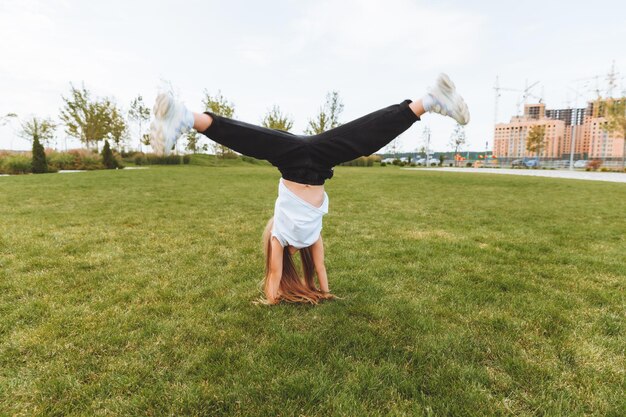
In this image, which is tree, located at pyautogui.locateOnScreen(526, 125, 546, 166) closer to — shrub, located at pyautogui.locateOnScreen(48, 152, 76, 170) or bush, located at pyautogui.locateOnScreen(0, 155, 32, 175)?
shrub, located at pyautogui.locateOnScreen(48, 152, 76, 170)

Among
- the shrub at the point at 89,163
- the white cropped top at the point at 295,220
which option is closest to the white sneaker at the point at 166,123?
the white cropped top at the point at 295,220

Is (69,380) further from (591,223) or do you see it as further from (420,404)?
(591,223)

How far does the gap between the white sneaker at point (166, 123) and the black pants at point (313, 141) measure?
0.89 ft

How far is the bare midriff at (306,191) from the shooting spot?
10.3 feet

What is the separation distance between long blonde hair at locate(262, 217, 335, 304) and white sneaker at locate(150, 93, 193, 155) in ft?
4.33

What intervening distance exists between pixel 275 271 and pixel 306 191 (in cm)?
83

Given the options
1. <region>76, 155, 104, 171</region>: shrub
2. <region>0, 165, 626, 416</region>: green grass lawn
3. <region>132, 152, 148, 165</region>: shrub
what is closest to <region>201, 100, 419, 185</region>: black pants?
<region>0, 165, 626, 416</region>: green grass lawn

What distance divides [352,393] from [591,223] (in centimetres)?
801

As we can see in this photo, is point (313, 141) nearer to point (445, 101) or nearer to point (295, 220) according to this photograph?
point (295, 220)

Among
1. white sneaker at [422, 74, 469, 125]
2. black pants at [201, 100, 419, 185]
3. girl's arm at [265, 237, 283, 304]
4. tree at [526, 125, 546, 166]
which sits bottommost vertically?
girl's arm at [265, 237, 283, 304]

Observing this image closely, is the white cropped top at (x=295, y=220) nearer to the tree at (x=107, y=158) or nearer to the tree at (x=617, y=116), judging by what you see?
the tree at (x=107, y=158)

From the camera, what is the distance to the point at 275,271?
3297 mm

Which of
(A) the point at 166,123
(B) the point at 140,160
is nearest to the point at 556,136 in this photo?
(B) the point at 140,160

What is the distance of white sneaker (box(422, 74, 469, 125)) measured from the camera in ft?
8.89
